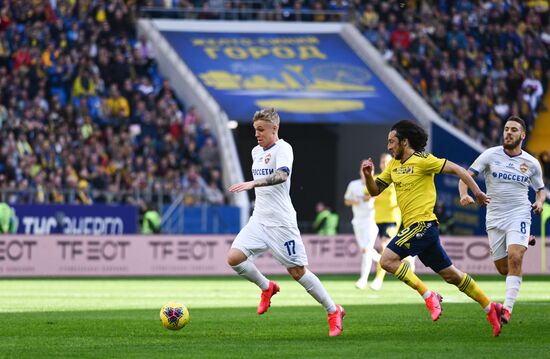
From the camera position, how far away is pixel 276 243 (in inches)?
554

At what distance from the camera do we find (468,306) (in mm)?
18703

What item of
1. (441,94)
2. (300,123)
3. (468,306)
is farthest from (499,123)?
(468,306)

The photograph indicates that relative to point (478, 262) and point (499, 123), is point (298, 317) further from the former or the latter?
point (499, 123)

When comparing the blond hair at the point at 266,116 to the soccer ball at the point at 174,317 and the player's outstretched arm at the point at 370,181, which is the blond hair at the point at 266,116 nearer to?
the player's outstretched arm at the point at 370,181

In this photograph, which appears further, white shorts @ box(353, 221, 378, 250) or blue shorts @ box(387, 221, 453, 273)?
white shorts @ box(353, 221, 378, 250)

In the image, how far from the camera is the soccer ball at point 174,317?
1416 cm

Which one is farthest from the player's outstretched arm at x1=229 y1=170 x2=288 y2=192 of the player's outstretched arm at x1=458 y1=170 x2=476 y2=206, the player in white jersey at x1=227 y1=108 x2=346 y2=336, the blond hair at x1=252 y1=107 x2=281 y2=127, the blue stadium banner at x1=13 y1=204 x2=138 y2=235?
the blue stadium banner at x1=13 y1=204 x2=138 y2=235

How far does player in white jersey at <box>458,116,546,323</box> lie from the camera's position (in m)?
15.5

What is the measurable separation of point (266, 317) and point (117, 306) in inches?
127

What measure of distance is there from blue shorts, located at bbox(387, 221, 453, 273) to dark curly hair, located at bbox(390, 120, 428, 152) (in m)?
0.91

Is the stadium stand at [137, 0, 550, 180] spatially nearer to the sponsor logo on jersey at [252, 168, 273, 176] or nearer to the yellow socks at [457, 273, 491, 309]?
the yellow socks at [457, 273, 491, 309]

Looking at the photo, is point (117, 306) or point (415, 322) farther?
point (117, 306)

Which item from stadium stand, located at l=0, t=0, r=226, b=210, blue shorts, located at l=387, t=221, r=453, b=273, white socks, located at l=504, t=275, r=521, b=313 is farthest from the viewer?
stadium stand, located at l=0, t=0, r=226, b=210

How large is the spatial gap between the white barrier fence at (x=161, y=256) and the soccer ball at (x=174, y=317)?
1607 centimetres
